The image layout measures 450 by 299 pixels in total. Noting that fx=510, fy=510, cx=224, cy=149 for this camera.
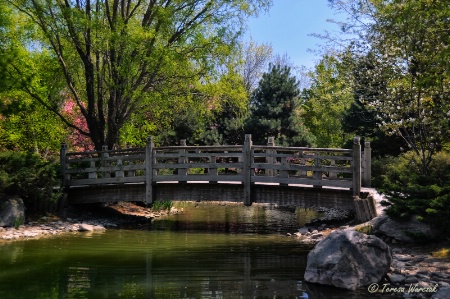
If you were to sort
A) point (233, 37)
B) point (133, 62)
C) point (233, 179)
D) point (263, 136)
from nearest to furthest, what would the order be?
point (233, 179)
point (133, 62)
point (233, 37)
point (263, 136)

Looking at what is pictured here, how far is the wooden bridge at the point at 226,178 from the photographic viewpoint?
1331 centimetres

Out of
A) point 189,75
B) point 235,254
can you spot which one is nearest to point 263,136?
point 189,75

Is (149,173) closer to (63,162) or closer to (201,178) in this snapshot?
(201,178)

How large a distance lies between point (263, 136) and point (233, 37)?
8.98 m

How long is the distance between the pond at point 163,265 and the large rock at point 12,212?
143 centimetres

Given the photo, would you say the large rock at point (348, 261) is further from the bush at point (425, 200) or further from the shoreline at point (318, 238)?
the bush at point (425, 200)

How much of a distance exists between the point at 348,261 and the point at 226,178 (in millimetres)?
6938

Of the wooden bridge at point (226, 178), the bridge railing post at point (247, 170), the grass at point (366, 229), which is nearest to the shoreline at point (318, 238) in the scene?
the grass at point (366, 229)

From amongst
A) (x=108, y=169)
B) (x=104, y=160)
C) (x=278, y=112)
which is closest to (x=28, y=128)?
(x=104, y=160)

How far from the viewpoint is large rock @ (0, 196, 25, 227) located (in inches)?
536

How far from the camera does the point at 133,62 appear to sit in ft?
52.4

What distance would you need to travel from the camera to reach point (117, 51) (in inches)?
636

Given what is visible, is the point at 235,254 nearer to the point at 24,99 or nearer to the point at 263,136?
the point at 24,99

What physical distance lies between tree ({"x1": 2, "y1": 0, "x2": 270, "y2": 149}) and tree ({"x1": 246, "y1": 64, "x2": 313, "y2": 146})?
302 inches
